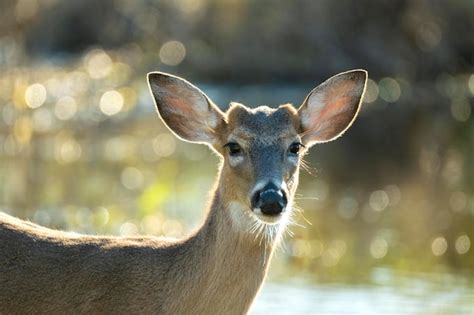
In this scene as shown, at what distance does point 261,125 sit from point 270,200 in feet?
3.72

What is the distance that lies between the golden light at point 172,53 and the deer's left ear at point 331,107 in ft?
99.2

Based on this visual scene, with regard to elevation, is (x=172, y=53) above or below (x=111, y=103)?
above

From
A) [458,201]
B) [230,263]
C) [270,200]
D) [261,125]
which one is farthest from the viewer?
[458,201]

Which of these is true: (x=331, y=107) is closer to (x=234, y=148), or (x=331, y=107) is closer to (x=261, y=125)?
(x=261, y=125)

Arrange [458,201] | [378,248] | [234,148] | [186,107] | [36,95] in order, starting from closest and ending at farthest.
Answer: [234,148], [186,107], [378,248], [458,201], [36,95]

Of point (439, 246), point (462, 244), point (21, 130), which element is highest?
point (21, 130)

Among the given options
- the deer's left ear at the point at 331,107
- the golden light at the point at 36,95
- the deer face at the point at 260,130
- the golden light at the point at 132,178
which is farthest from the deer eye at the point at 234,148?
the golden light at the point at 36,95

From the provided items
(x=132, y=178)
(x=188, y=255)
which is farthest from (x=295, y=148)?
(x=132, y=178)

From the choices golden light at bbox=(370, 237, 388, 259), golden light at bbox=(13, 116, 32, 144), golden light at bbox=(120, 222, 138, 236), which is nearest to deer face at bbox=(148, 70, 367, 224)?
golden light at bbox=(120, 222, 138, 236)

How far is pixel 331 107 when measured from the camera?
11953mm

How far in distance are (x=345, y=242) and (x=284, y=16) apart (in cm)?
2472

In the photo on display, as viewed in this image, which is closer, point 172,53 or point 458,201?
point 458,201

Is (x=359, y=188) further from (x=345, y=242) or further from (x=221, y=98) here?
(x=221, y=98)

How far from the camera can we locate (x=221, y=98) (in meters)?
38.1
